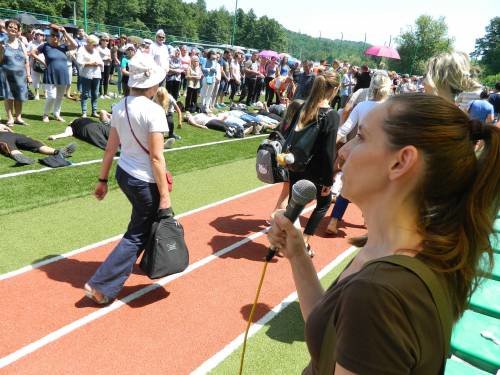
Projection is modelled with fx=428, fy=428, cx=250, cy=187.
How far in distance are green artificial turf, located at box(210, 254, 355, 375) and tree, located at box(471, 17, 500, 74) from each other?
3648 inches

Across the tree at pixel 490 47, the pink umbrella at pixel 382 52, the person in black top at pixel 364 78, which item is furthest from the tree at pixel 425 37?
the person in black top at pixel 364 78

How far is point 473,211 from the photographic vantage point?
134 cm

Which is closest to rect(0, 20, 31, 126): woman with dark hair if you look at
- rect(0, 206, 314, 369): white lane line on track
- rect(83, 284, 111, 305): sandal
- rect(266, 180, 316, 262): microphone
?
rect(0, 206, 314, 369): white lane line on track

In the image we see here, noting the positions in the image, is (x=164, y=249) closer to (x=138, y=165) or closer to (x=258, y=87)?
(x=138, y=165)

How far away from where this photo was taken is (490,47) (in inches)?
3656

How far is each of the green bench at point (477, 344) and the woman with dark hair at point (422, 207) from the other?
5.09ft

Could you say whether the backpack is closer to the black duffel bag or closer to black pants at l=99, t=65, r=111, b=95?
the black duffel bag

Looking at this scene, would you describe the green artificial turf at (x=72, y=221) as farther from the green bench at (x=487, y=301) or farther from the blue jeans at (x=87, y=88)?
the blue jeans at (x=87, y=88)

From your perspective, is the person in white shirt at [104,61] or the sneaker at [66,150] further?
the person in white shirt at [104,61]

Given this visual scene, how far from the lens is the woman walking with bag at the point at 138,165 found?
3.95m

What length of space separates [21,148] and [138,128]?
566 cm

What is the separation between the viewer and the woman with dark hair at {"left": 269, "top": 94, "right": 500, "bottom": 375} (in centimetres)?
117

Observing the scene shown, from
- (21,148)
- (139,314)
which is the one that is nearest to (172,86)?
(21,148)

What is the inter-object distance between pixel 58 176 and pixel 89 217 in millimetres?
1753
